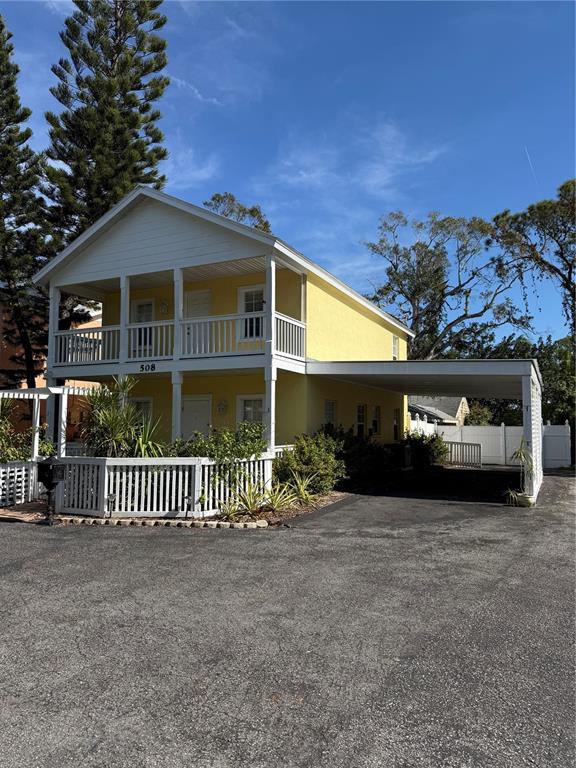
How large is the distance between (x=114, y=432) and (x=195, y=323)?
182 inches

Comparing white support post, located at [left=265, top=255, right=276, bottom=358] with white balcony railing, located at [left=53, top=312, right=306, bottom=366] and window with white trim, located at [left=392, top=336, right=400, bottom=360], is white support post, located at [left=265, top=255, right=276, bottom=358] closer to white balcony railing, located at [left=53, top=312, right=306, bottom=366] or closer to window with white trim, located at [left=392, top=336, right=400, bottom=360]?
white balcony railing, located at [left=53, top=312, right=306, bottom=366]

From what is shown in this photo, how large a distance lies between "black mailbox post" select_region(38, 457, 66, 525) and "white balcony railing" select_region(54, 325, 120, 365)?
658cm

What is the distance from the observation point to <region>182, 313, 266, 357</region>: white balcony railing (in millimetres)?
13883

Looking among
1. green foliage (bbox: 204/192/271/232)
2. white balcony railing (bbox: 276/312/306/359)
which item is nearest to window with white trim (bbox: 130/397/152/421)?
white balcony railing (bbox: 276/312/306/359)

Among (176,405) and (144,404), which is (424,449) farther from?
(176,405)

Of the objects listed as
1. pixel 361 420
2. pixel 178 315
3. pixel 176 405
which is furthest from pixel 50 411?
pixel 361 420

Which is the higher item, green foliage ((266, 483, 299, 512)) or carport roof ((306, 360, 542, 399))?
carport roof ((306, 360, 542, 399))

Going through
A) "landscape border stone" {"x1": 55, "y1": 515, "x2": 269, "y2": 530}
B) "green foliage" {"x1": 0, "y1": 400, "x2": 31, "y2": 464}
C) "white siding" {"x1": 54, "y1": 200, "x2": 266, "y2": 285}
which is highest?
"white siding" {"x1": 54, "y1": 200, "x2": 266, "y2": 285}

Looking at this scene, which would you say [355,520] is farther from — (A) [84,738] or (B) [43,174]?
(B) [43,174]

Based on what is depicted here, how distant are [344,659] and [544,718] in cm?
141

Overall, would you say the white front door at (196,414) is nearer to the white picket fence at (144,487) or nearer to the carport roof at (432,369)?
the carport roof at (432,369)

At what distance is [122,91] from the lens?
22.6 m

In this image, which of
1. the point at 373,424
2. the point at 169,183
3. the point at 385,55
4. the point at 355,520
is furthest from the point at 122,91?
the point at 355,520

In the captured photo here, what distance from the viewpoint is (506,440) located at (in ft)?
81.7
